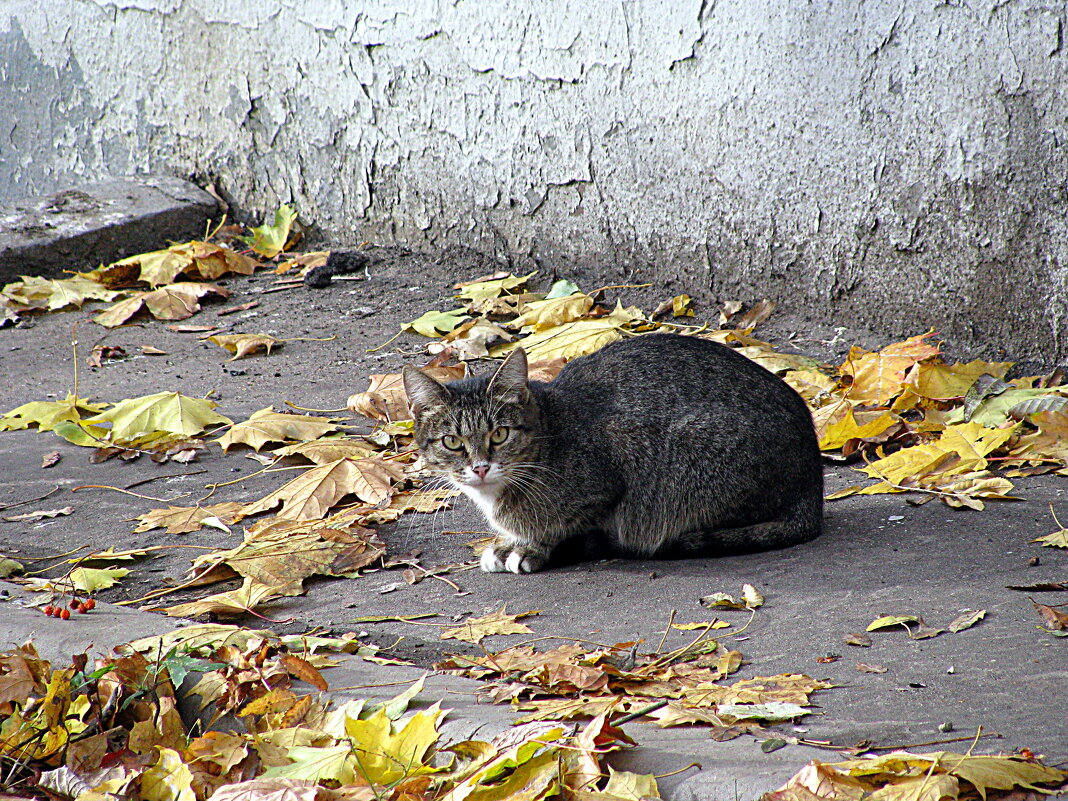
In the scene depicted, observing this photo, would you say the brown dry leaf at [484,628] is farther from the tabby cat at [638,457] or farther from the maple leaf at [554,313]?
the maple leaf at [554,313]

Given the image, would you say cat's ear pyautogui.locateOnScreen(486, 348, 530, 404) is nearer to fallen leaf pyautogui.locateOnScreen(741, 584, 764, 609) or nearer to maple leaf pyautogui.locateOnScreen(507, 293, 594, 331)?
fallen leaf pyautogui.locateOnScreen(741, 584, 764, 609)

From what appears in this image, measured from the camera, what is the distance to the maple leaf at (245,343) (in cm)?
523

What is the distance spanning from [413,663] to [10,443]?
264 cm

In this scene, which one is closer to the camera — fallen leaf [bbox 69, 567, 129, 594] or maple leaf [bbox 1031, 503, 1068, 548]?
maple leaf [bbox 1031, 503, 1068, 548]

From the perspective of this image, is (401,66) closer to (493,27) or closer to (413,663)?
(493,27)

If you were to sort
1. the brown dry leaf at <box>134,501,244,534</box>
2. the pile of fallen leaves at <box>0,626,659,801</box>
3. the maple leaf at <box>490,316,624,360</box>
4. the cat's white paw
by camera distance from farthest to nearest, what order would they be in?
the maple leaf at <box>490,316,624,360</box> < the brown dry leaf at <box>134,501,244,534</box> < the cat's white paw < the pile of fallen leaves at <box>0,626,659,801</box>

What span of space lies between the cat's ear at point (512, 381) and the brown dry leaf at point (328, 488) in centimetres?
61

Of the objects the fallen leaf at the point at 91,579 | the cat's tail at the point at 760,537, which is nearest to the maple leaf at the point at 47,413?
the fallen leaf at the point at 91,579

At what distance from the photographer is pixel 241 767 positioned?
203 centimetres

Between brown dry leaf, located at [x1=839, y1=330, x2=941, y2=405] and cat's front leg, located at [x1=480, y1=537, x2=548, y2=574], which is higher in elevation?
brown dry leaf, located at [x1=839, y1=330, x2=941, y2=405]

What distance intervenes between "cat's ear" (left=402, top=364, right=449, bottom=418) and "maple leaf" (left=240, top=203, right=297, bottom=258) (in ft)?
11.8

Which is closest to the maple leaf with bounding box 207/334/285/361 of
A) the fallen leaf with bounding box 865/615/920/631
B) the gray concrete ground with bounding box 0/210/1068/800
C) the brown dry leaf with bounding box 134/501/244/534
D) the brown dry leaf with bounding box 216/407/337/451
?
the gray concrete ground with bounding box 0/210/1068/800

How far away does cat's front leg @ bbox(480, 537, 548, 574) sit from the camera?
10.3 feet

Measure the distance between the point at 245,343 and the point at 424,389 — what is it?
2277 mm
